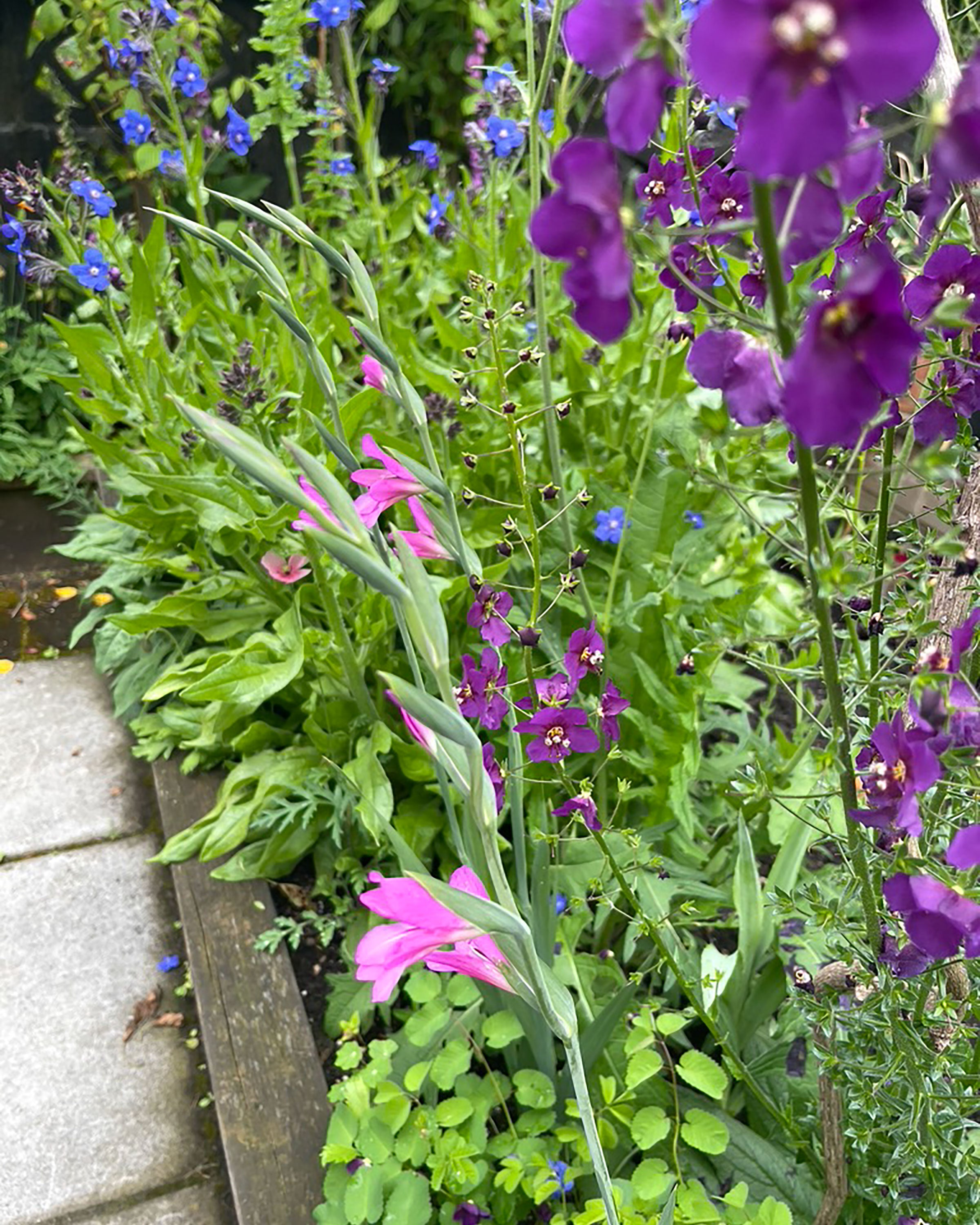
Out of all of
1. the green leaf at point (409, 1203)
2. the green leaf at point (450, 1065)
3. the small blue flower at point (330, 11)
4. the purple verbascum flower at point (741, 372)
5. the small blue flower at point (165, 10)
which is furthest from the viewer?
the small blue flower at point (330, 11)

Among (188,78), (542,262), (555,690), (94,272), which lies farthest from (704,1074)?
(188,78)

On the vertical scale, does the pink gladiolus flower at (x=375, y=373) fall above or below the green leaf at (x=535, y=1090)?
above

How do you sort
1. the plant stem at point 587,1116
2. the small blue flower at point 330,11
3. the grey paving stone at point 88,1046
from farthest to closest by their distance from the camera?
1. the small blue flower at point 330,11
2. the grey paving stone at point 88,1046
3. the plant stem at point 587,1116

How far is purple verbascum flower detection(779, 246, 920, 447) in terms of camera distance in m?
0.41

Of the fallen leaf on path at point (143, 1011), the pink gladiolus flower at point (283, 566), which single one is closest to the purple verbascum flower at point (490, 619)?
the pink gladiolus flower at point (283, 566)

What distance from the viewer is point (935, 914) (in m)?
0.67

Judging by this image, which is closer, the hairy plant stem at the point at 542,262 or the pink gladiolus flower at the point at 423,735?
the pink gladiolus flower at the point at 423,735

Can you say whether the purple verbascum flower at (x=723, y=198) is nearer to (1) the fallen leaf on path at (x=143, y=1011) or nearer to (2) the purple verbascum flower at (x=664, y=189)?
(2) the purple verbascum flower at (x=664, y=189)

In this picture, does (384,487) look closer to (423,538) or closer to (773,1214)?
(423,538)

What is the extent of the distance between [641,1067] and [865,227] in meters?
0.89

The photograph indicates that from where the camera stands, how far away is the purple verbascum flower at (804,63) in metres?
0.36

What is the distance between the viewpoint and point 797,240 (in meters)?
0.55

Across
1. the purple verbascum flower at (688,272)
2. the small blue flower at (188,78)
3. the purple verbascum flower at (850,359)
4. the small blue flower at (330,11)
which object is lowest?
the small blue flower at (188,78)

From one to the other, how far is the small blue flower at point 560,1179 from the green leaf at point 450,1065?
15cm
